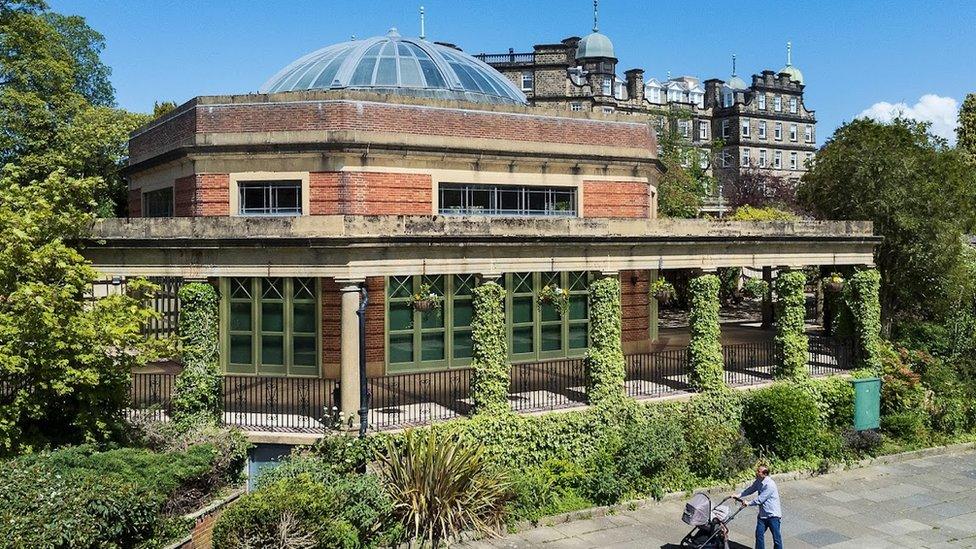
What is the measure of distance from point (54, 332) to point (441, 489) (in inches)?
→ 281

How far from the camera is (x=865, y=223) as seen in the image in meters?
22.2

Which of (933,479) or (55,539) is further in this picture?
(933,479)

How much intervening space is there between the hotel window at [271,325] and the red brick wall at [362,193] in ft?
7.32

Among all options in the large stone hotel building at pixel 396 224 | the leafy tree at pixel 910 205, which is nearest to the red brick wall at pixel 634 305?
the large stone hotel building at pixel 396 224

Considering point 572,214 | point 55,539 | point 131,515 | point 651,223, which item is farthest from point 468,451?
point 572,214

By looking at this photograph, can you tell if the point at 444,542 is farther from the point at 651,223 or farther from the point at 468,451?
the point at 651,223

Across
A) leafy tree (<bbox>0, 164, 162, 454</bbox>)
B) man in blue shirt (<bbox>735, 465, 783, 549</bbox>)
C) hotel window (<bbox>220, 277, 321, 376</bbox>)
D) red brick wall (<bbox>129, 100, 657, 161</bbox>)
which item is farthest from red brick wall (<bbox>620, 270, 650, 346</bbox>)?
leafy tree (<bbox>0, 164, 162, 454</bbox>)

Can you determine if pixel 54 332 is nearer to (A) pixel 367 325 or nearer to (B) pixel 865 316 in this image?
(A) pixel 367 325

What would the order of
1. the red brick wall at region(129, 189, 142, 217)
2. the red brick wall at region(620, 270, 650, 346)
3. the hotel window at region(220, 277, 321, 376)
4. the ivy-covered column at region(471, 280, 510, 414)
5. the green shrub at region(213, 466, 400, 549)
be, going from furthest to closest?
the red brick wall at region(129, 189, 142, 217)
the red brick wall at region(620, 270, 650, 346)
the hotel window at region(220, 277, 321, 376)
the ivy-covered column at region(471, 280, 510, 414)
the green shrub at region(213, 466, 400, 549)

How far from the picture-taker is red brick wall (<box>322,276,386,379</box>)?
18953mm

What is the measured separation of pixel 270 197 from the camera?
20.0 meters

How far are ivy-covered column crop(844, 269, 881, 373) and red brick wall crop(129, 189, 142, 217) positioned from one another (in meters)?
21.5

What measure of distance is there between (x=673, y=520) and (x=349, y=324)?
24.1ft

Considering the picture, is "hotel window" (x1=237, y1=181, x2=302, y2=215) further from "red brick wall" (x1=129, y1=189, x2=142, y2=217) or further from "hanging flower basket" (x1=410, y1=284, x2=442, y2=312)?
"red brick wall" (x1=129, y1=189, x2=142, y2=217)
